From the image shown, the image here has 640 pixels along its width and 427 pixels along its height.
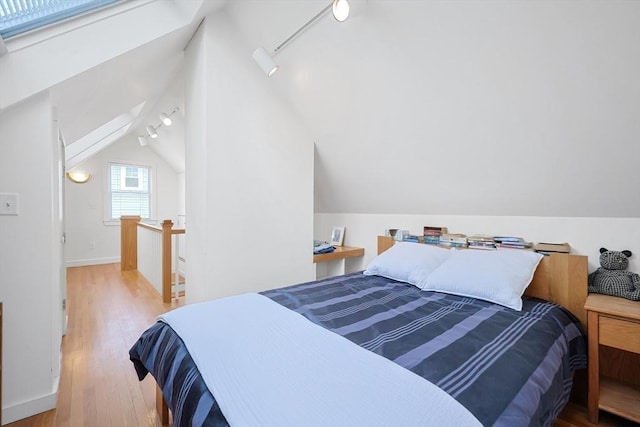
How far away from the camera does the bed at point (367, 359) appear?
30.7 inches

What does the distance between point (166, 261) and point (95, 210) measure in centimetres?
334

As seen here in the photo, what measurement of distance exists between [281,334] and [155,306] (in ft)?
9.21

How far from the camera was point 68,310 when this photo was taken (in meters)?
3.15

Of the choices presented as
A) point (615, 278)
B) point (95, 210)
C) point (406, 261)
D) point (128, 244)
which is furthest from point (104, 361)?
point (95, 210)

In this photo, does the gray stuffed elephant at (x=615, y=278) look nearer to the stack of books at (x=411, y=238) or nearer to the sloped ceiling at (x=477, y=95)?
the sloped ceiling at (x=477, y=95)

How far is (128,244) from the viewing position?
16.8 feet

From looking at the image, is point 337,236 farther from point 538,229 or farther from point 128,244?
point 128,244

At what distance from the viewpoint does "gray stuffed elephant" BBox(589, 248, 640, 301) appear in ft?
5.24

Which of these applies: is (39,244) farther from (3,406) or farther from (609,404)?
(609,404)

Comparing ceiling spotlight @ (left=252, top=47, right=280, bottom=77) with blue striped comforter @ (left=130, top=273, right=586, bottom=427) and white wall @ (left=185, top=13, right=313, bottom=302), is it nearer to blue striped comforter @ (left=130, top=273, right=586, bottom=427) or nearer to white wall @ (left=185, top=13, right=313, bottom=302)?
white wall @ (left=185, top=13, right=313, bottom=302)

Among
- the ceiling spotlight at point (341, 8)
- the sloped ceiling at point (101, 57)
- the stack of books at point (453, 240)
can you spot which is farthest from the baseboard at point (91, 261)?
the ceiling spotlight at point (341, 8)

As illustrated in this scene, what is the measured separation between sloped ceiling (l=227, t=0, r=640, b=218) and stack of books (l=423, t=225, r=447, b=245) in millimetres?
169

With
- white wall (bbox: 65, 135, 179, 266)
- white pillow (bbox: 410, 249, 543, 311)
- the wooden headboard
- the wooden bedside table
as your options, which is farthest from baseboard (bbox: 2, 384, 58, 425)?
white wall (bbox: 65, 135, 179, 266)

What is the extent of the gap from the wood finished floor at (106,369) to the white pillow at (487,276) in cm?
72
